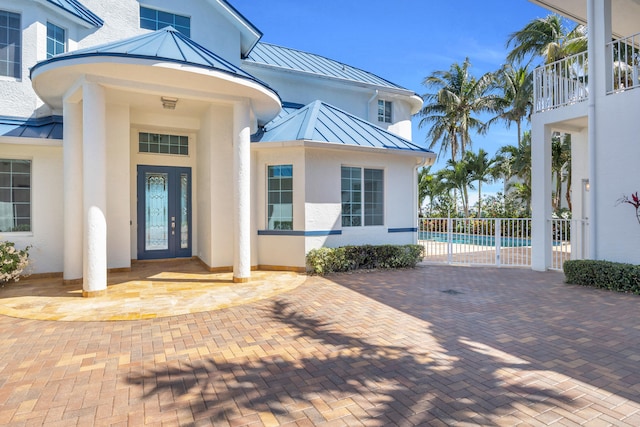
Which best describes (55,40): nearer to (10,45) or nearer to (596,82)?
(10,45)

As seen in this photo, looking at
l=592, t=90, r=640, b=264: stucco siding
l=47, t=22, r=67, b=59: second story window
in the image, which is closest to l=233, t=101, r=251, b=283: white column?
l=47, t=22, r=67, b=59: second story window

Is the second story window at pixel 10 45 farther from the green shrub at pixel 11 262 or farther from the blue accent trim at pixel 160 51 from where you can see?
the green shrub at pixel 11 262

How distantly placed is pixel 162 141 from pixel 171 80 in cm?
422

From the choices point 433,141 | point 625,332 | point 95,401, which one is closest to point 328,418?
point 95,401

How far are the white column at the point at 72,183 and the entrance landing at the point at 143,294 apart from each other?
75 centimetres

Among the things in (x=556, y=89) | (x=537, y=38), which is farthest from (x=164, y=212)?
(x=537, y=38)

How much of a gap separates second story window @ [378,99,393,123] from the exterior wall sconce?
1078cm

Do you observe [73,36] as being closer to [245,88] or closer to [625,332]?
[245,88]

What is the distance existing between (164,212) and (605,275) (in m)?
11.5

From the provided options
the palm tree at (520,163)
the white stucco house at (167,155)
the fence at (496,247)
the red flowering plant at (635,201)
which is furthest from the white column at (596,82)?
the palm tree at (520,163)

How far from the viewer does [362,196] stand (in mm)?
10422

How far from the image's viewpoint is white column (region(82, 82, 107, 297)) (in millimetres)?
6570

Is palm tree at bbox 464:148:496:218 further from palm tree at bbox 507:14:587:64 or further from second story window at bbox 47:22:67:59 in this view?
second story window at bbox 47:22:67:59

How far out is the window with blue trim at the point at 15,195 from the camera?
8477mm
